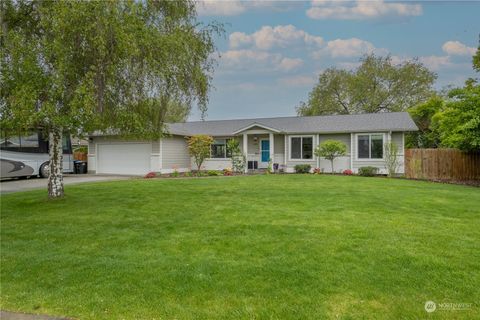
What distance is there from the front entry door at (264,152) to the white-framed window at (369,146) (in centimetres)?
538

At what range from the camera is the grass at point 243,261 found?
132 inches

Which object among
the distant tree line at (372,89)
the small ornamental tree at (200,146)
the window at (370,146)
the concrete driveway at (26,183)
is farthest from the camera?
the distant tree line at (372,89)

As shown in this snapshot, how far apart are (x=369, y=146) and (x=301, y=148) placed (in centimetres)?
383

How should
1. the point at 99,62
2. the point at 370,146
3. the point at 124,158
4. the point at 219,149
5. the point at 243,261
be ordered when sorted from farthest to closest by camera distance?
the point at 219,149
the point at 124,158
the point at 370,146
the point at 99,62
the point at 243,261

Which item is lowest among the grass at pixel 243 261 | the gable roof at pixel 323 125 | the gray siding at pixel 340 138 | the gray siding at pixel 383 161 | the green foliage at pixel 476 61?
the grass at pixel 243 261

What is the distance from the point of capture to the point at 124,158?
2139 cm

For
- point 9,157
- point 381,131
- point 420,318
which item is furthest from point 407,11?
point 9,157

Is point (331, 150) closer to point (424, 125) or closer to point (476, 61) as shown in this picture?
point (476, 61)

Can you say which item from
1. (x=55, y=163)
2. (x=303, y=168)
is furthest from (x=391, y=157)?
(x=55, y=163)

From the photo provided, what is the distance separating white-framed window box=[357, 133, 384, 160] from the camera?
19.2 meters

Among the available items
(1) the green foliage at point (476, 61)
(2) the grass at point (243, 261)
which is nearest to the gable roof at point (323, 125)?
(1) the green foliage at point (476, 61)

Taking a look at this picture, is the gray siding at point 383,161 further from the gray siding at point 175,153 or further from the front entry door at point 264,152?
the gray siding at point 175,153

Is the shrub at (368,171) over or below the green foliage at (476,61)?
below

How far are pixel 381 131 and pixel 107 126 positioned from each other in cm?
1495
